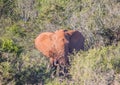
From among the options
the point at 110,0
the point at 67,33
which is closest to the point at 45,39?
the point at 67,33

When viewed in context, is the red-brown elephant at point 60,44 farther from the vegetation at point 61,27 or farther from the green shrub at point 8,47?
the green shrub at point 8,47

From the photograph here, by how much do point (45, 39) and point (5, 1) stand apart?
21.1 ft

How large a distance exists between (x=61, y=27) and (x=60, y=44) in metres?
3.26

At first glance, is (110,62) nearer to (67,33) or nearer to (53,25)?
(67,33)

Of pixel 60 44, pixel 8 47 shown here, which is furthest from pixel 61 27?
pixel 8 47

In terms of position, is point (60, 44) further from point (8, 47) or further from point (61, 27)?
point (61, 27)

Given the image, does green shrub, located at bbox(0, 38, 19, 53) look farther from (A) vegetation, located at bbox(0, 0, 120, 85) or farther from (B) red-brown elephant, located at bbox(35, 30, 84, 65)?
(B) red-brown elephant, located at bbox(35, 30, 84, 65)

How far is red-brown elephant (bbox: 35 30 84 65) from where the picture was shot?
1177 cm

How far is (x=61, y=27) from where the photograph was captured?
597 inches

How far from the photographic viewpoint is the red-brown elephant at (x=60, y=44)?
11.8 metres

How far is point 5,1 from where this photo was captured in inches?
746

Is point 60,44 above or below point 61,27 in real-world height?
below

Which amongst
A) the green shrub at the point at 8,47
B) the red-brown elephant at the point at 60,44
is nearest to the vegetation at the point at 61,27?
the green shrub at the point at 8,47

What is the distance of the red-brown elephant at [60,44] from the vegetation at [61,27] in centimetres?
24
